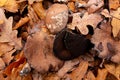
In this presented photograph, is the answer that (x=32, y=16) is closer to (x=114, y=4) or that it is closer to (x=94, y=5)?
(x=94, y=5)

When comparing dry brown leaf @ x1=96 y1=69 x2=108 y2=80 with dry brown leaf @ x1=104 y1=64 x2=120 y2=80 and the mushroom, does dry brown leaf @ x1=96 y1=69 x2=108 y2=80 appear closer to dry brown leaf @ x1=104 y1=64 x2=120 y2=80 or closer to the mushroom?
dry brown leaf @ x1=104 y1=64 x2=120 y2=80

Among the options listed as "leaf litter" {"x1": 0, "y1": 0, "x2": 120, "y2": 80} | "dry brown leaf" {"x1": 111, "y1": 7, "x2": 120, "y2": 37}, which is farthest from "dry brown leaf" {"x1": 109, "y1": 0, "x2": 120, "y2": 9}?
"dry brown leaf" {"x1": 111, "y1": 7, "x2": 120, "y2": 37}

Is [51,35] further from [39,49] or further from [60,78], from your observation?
[60,78]

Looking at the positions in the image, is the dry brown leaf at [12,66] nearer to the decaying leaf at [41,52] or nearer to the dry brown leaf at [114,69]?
the decaying leaf at [41,52]

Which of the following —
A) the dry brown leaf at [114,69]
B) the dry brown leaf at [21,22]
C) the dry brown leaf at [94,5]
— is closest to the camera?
the dry brown leaf at [114,69]

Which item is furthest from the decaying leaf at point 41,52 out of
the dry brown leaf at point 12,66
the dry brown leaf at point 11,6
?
the dry brown leaf at point 11,6

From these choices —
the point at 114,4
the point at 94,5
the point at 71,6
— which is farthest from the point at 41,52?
the point at 114,4
